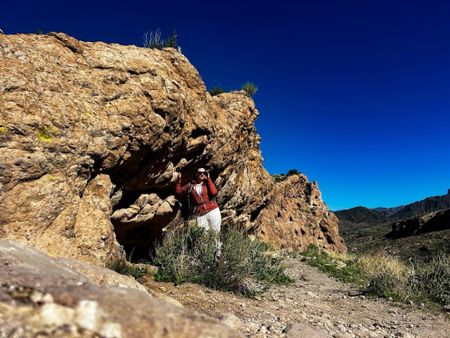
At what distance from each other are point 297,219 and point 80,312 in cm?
1950

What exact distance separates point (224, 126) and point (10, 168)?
6889 mm

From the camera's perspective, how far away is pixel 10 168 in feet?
15.6

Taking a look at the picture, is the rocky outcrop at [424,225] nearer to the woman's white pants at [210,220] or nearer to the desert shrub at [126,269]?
the woman's white pants at [210,220]

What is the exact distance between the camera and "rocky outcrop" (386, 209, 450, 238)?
→ 35.6 m

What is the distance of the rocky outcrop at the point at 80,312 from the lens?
1.97 m

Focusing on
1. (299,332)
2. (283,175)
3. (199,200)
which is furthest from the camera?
(283,175)

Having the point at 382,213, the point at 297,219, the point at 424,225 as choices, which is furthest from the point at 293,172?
the point at 382,213

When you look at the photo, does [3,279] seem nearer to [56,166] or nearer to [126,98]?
[56,166]

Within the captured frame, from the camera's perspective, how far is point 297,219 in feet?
68.6

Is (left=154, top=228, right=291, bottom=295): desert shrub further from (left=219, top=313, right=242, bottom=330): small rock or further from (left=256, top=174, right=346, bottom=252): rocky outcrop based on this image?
(left=256, top=174, right=346, bottom=252): rocky outcrop

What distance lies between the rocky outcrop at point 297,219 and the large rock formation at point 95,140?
6.97 meters

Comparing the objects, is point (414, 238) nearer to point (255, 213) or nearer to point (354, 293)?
point (255, 213)

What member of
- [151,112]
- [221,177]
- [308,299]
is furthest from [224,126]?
[308,299]

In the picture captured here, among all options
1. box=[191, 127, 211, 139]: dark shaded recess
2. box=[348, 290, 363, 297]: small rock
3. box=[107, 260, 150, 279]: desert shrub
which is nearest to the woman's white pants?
box=[191, 127, 211, 139]: dark shaded recess
